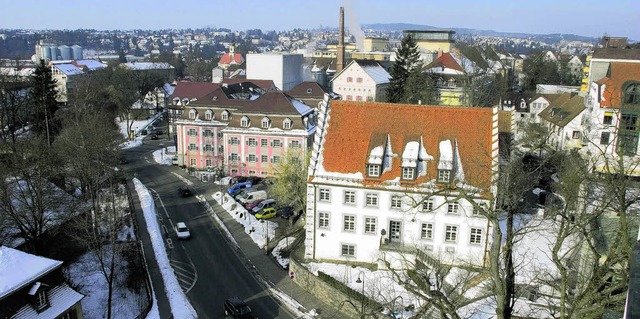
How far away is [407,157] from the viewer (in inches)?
1273

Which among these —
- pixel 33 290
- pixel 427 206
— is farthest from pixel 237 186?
pixel 33 290

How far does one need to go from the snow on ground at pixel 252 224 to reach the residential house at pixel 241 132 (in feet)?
30.3

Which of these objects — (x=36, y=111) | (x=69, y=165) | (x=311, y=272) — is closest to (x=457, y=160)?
(x=311, y=272)

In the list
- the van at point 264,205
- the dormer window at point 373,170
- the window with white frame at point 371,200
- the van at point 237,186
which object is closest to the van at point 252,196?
the van at point 264,205

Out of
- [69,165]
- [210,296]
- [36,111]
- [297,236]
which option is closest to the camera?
[210,296]

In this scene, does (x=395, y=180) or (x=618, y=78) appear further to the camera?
(x=618, y=78)

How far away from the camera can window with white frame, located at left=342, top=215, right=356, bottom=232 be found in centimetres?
3366

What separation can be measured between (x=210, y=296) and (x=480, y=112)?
68.3 ft

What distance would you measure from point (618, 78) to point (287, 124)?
3422 centimetres

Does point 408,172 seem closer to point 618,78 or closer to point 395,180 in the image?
point 395,180

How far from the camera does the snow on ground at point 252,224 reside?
41.1 m

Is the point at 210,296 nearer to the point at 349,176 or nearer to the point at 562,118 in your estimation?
the point at 349,176

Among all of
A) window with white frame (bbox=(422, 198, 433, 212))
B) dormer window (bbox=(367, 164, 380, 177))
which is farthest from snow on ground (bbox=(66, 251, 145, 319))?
window with white frame (bbox=(422, 198, 433, 212))

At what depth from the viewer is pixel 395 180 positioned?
108 feet
